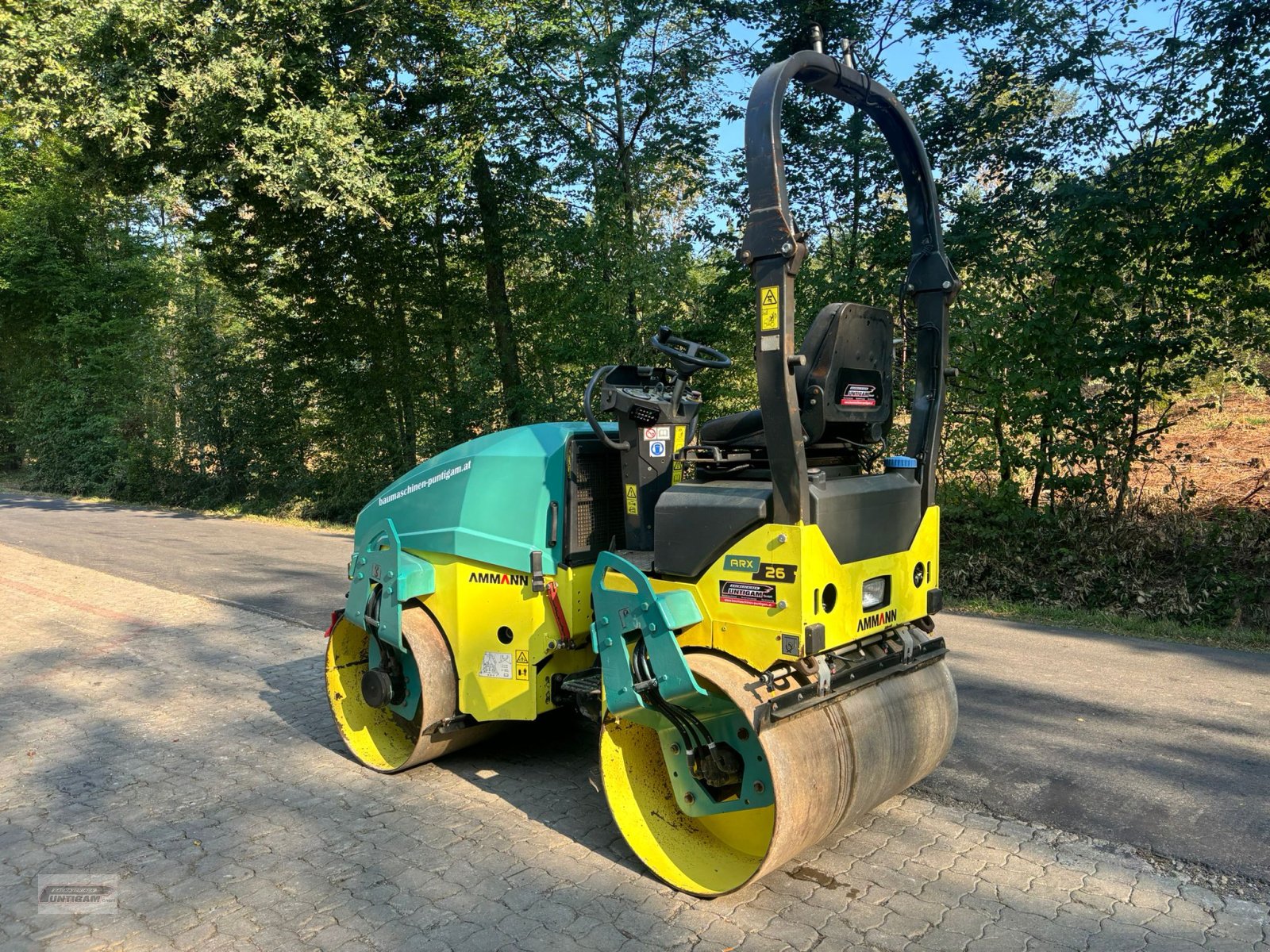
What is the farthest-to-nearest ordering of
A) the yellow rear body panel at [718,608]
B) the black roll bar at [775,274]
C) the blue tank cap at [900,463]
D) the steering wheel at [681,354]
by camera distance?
the steering wheel at [681,354]
the blue tank cap at [900,463]
the yellow rear body panel at [718,608]
the black roll bar at [775,274]

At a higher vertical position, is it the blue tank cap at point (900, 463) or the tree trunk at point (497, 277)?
the tree trunk at point (497, 277)

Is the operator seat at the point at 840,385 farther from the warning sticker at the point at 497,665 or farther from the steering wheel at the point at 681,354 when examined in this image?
the warning sticker at the point at 497,665

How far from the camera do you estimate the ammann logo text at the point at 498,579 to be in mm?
4445

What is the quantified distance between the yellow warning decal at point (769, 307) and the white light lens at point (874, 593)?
1.13 meters

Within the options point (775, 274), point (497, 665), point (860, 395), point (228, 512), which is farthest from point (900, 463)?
point (228, 512)

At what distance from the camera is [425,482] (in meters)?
4.89

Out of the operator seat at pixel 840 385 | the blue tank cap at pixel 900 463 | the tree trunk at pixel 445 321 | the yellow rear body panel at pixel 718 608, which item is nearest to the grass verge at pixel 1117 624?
the yellow rear body panel at pixel 718 608

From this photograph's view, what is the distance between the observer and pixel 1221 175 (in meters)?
8.64

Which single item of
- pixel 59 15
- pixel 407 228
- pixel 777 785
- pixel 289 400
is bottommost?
pixel 777 785

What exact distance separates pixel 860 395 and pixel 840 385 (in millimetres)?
151

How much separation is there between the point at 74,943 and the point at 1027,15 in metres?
11.1

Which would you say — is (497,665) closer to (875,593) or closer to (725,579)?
(725,579)

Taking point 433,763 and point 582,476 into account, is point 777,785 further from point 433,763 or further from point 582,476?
point 433,763

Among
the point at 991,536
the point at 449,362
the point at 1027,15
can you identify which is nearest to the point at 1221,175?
the point at 1027,15
